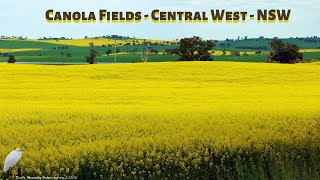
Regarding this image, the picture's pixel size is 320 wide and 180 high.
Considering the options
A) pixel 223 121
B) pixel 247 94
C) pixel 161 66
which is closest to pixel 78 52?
pixel 161 66

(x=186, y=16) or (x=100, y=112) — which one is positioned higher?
(x=186, y=16)

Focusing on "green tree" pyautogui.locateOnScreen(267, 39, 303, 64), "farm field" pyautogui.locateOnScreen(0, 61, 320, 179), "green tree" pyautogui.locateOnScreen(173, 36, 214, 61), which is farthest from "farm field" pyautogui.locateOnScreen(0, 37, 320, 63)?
"farm field" pyautogui.locateOnScreen(0, 61, 320, 179)

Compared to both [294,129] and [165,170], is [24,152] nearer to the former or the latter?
[165,170]

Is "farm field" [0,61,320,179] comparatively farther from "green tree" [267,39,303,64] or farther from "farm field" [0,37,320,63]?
"farm field" [0,37,320,63]

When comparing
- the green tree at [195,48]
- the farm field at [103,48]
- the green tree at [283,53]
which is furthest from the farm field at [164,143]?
the farm field at [103,48]

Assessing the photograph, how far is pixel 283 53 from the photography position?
85312 mm

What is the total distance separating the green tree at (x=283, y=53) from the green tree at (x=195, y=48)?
10.8 meters

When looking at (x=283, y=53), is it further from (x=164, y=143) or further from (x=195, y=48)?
(x=164, y=143)

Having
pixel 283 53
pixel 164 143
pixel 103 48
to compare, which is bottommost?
pixel 103 48

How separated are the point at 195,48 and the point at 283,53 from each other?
13.5 metres

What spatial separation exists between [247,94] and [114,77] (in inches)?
559

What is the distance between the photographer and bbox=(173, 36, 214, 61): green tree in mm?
82688

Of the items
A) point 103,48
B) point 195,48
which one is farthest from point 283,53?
point 103,48

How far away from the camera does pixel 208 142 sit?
1108 centimetres
